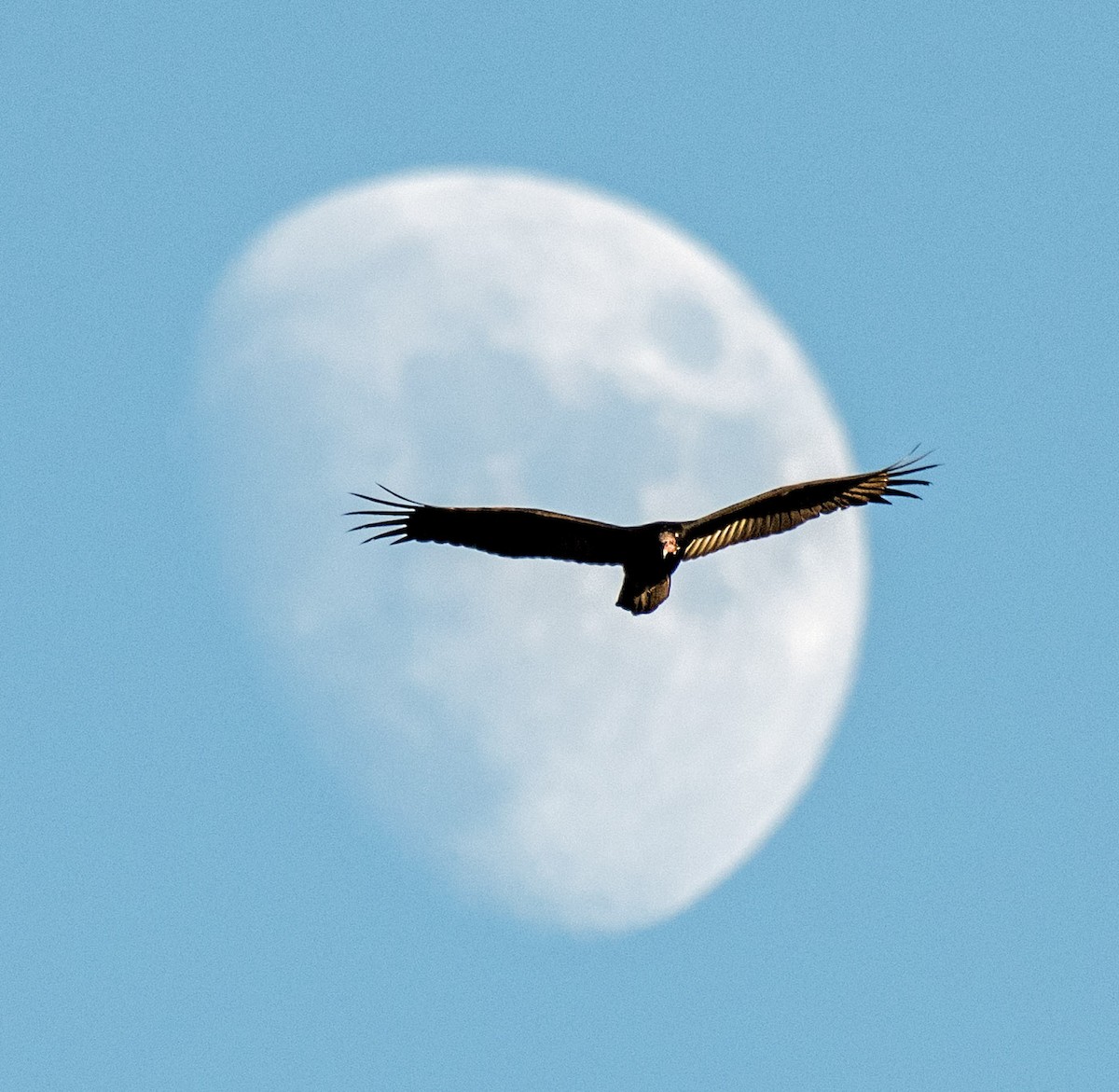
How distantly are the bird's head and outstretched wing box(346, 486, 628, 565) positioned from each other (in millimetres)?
536

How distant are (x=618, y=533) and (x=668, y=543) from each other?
684 mm

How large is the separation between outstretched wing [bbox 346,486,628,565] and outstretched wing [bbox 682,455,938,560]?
1142 millimetres

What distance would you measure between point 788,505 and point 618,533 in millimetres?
2796

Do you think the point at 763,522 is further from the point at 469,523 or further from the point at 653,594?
the point at 469,523

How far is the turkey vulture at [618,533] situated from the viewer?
29438mm

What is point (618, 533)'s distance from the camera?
29.7 m

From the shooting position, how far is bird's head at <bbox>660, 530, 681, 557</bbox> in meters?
29.5

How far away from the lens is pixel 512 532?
29.9 meters

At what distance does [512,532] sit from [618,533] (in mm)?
1426

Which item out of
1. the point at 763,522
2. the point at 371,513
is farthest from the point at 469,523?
the point at 763,522

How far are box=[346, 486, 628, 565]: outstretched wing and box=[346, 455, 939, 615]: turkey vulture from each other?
0.01 metres

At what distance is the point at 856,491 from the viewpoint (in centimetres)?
3167

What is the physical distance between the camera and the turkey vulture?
96.6ft

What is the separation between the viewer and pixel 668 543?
2956 centimetres
